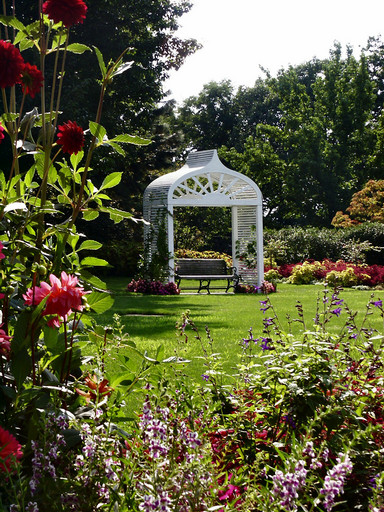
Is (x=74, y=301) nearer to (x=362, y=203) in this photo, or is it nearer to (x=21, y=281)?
(x=21, y=281)

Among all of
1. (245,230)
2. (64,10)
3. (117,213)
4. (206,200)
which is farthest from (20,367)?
(245,230)

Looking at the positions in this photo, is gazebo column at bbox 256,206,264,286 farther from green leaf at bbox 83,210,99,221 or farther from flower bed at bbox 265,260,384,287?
green leaf at bbox 83,210,99,221

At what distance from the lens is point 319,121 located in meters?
32.2

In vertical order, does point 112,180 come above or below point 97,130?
below

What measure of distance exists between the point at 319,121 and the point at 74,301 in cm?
3179

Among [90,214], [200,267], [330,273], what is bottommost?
[330,273]

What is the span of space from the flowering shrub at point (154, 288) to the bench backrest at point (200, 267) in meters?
0.97

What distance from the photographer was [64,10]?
2023mm

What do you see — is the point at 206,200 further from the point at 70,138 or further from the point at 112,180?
the point at 70,138

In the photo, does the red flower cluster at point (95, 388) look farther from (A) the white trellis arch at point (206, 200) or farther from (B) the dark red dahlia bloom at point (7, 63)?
(A) the white trellis arch at point (206, 200)

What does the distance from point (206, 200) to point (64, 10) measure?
13.7 meters

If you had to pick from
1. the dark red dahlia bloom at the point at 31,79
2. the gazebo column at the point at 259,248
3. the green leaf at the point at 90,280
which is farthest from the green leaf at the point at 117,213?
the gazebo column at the point at 259,248

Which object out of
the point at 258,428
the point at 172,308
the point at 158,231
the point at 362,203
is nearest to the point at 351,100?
the point at 362,203

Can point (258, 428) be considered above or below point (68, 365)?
below
